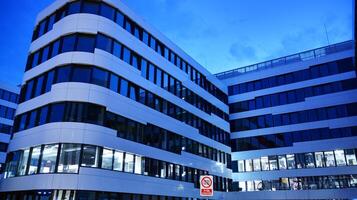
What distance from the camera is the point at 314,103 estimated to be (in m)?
47.2

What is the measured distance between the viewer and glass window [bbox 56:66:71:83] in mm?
28705

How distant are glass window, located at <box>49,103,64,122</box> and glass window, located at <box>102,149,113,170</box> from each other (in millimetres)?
4712

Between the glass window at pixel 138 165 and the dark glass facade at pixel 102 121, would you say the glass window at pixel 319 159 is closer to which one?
the dark glass facade at pixel 102 121

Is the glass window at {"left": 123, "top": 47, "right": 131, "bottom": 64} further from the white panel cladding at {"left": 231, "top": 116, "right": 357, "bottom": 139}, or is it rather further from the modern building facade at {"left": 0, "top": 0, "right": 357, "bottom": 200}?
the white panel cladding at {"left": 231, "top": 116, "right": 357, "bottom": 139}

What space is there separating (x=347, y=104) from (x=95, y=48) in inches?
1371

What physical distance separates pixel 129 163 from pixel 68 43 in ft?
41.3

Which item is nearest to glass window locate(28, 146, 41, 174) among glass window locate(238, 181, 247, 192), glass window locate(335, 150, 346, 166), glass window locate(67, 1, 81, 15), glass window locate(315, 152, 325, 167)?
glass window locate(67, 1, 81, 15)

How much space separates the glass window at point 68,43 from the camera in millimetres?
29928

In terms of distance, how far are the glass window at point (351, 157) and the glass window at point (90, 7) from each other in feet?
119

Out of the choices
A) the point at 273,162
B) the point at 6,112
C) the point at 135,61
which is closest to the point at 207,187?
the point at 135,61

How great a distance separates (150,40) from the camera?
37781mm

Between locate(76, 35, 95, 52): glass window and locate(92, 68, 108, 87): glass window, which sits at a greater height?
locate(76, 35, 95, 52): glass window

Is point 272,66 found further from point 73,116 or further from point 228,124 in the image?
point 73,116

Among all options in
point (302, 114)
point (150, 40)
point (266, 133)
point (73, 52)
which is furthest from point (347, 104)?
point (73, 52)
